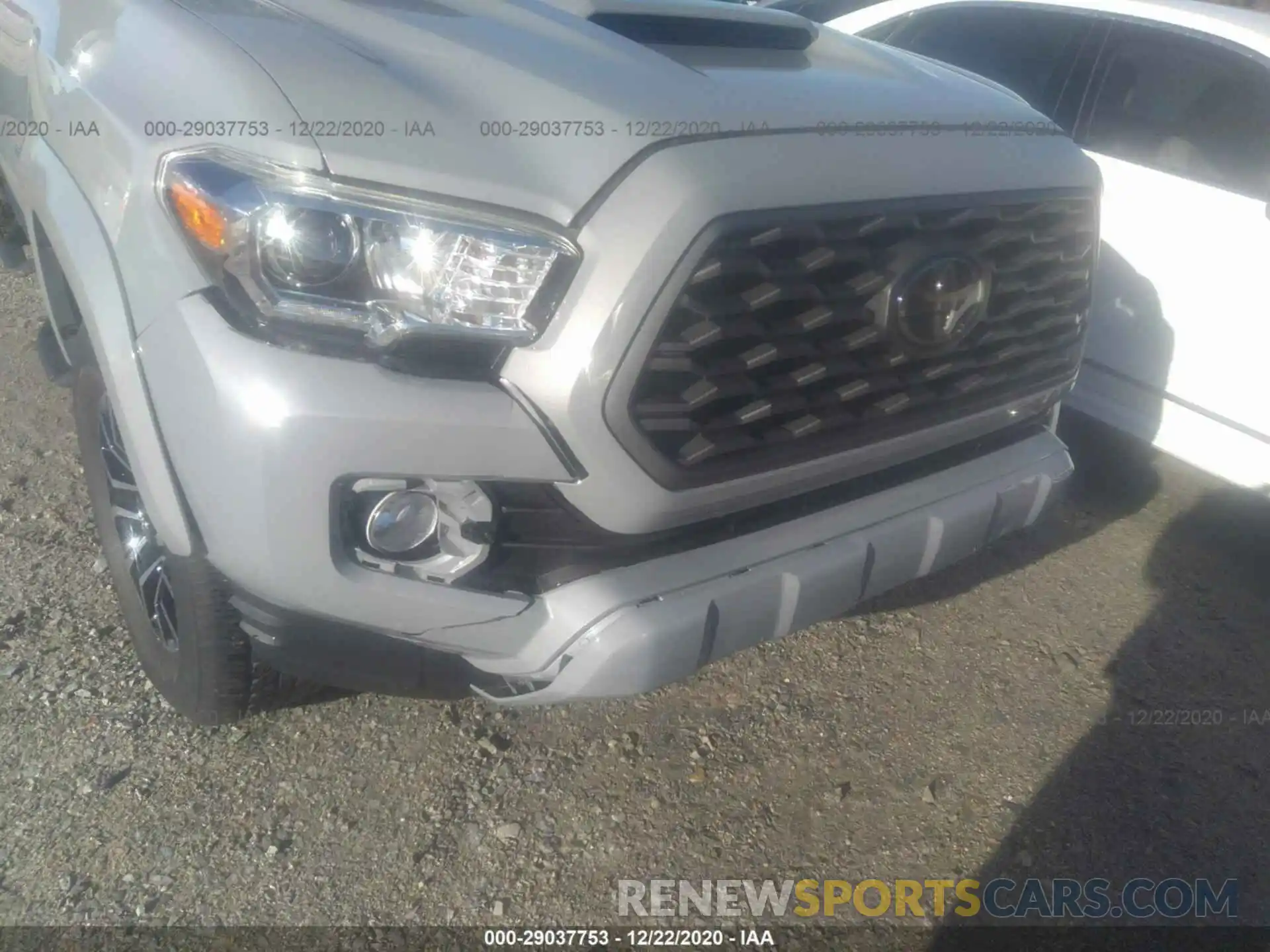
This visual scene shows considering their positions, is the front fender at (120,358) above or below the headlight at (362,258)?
below

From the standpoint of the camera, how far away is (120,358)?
179 centimetres

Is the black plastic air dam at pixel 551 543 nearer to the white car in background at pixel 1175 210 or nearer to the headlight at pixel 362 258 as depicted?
the headlight at pixel 362 258

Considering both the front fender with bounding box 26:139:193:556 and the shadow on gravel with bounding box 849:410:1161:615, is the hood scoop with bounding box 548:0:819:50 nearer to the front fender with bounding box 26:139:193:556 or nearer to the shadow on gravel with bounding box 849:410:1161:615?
the front fender with bounding box 26:139:193:556

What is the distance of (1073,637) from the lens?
2986 millimetres

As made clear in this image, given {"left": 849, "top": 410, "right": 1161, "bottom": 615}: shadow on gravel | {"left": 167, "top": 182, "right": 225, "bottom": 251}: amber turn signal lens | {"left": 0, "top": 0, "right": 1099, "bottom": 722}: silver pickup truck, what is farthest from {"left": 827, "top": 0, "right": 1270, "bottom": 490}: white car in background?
{"left": 167, "top": 182, "right": 225, "bottom": 251}: amber turn signal lens

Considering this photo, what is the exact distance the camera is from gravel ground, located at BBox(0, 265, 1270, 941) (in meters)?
2.07

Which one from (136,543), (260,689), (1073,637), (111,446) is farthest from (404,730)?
(1073,637)

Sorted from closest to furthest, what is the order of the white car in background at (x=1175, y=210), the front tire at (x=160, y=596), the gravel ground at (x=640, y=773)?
the front tire at (x=160, y=596) < the gravel ground at (x=640, y=773) < the white car in background at (x=1175, y=210)

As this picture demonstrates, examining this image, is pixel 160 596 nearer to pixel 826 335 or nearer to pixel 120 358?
pixel 120 358

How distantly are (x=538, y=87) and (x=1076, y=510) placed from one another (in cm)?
273

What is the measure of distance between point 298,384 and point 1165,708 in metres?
2.47

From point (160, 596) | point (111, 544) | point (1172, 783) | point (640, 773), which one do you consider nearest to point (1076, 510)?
point (1172, 783)

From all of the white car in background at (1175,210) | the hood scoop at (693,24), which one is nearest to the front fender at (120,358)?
the hood scoop at (693,24)

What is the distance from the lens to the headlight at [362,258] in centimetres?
162
